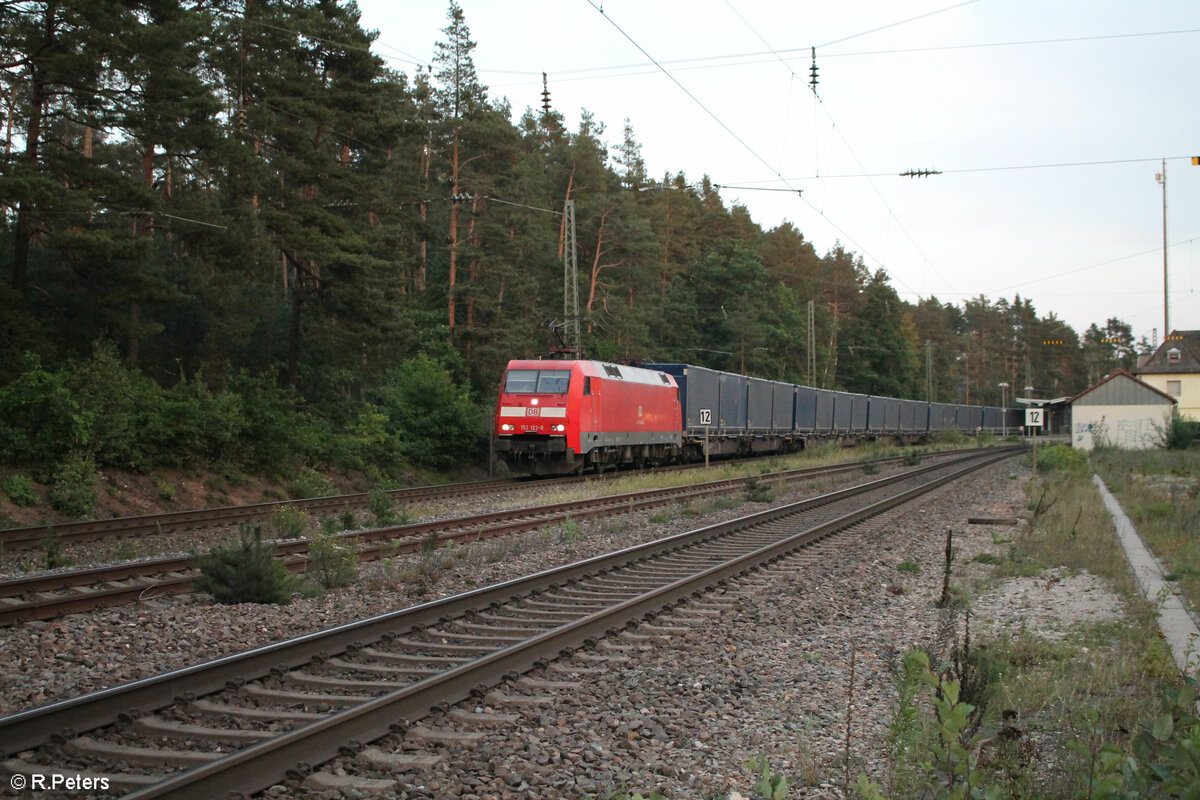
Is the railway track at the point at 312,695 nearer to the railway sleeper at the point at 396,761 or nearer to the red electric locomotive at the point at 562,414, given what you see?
the railway sleeper at the point at 396,761

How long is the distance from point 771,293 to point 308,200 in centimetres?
5348

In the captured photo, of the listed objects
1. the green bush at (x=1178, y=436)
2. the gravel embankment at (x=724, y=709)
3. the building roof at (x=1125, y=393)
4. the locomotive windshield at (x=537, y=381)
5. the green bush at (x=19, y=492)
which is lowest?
the gravel embankment at (x=724, y=709)

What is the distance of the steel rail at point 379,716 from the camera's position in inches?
164

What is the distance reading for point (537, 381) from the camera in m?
22.6

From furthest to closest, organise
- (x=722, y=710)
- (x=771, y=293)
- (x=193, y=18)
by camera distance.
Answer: (x=771, y=293), (x=193, y=18), (x=722, y=710)

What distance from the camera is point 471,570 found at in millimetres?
10797

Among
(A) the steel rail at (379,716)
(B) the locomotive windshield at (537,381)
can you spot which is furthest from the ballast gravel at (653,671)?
(B) the locomotive windshield at (537,381)

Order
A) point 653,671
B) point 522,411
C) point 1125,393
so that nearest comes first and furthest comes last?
point 653,671
point 522,411
point 1125,393

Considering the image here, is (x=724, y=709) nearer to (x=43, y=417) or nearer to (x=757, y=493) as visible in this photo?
(x=757, y=493)

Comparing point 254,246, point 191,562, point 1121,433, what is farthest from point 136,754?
point 1121,433

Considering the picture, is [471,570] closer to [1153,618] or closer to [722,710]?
[722,710]

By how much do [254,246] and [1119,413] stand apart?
127 feet

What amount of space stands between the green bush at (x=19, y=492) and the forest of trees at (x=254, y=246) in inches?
42.6

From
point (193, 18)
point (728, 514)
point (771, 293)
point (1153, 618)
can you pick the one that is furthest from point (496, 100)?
point (1153, 618)
